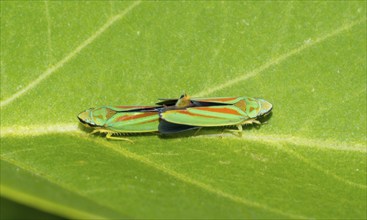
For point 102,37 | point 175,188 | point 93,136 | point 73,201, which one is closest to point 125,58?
point 102,37

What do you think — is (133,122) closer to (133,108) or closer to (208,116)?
(133,108)

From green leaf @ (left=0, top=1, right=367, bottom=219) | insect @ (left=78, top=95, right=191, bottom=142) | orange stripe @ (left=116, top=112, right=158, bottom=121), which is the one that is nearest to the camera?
green leaf @ (left=0, top=1, right=367, bottom=219)

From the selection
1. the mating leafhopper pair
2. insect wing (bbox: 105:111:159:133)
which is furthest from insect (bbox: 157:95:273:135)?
insect wing (bbox: 105:111:159:133)

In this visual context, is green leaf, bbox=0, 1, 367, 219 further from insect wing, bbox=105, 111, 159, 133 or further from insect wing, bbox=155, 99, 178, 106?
insect wing, bbox=105, 111, 159, 133

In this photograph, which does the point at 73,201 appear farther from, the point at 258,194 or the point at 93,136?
the point at 93,136

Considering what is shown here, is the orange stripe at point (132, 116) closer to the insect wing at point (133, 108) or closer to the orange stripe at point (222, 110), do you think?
the insect wing at point (133, 108)

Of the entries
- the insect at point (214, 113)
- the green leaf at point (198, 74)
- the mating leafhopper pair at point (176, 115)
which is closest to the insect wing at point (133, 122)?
the mating leafhopper pair at point (176, 115)
